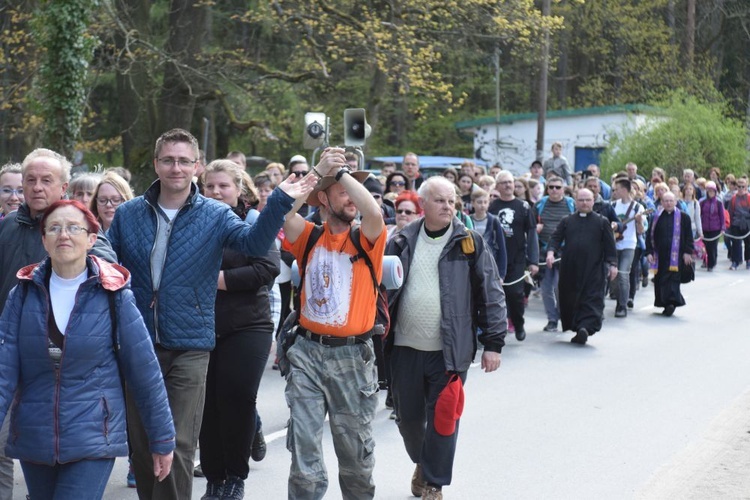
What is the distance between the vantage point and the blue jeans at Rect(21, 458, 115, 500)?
4.12 meters

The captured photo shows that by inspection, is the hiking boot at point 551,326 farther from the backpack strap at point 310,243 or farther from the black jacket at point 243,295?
the backpack strap at point 310,243

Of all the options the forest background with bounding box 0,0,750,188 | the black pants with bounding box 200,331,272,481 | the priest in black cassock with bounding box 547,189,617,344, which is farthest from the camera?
the forest background with bounding box 0,0,750,188

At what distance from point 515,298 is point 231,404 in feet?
23.6

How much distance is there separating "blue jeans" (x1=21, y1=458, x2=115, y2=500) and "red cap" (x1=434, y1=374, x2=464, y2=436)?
2.37 meters

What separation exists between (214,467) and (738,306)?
12.2m

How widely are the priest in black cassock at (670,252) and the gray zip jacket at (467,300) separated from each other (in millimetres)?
9658

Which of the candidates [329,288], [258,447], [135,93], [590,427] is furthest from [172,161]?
[135,93]

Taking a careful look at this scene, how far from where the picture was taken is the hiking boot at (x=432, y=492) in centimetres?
618

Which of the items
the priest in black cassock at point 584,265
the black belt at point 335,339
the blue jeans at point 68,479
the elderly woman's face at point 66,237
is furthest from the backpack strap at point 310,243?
the priest in black cassock at point 584,265

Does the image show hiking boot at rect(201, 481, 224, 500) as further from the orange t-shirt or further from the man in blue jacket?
the orange t-shirt

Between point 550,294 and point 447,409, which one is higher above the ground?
point 447,409

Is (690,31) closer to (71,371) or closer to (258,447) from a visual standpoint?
(258,447)

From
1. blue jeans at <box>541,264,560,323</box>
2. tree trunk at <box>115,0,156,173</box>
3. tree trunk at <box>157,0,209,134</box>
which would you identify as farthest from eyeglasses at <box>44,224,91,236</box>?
tree trunk at <box>157,0,209,134</box>

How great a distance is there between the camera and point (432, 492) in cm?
619
